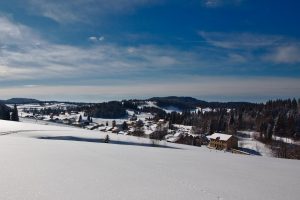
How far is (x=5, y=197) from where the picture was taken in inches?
295

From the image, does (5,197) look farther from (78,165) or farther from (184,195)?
(78,165)

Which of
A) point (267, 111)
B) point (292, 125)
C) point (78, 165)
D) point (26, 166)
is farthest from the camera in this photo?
point (267, 111)

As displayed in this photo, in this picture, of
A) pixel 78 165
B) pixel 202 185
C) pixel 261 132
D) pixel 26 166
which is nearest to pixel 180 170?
pixel 202 185

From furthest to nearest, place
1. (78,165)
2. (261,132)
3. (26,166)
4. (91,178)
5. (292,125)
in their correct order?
(292,125) < (261,132) < (78,165) < (26,166) < (91,178)

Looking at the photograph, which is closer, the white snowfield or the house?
the white snowfield

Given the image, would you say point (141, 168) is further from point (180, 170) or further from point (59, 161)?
point (59, 161)

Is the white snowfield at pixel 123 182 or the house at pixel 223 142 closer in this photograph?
the white snowfield at pixel 123 182

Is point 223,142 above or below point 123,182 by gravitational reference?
below

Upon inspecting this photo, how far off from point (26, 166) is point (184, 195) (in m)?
6.37

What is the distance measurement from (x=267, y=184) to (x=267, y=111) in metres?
153

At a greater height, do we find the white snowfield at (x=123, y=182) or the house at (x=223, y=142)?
the white snowfield at (x=123, y=182)

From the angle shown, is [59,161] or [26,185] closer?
[26,185]

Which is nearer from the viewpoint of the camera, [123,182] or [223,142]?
[123,182]

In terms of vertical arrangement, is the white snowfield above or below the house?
above
